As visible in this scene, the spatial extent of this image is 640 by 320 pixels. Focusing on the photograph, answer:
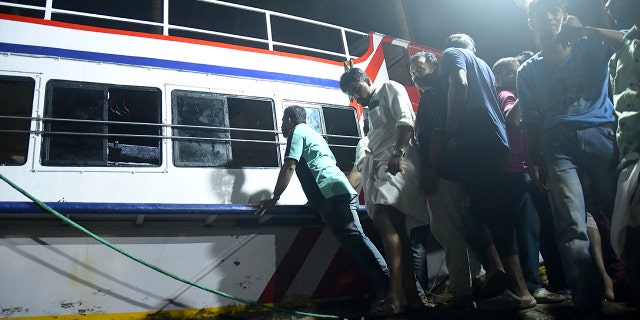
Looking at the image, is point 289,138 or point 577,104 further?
point 289,138

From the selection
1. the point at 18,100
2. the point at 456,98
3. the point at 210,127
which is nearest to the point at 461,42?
the point at 456,98

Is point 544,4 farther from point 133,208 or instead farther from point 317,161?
point 133,208

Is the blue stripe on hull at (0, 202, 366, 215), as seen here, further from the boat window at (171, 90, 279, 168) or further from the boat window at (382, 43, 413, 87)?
the boat window at (382, 43, 413, 87)

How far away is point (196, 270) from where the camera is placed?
297 cm

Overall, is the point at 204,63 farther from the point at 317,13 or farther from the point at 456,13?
the point at 456,13

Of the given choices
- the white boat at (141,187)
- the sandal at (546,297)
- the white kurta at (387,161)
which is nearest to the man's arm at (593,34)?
the white kurta at (387,161)

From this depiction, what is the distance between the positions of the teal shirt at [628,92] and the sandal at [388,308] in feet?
4.07

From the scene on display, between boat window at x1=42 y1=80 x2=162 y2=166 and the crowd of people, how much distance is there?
1.15m

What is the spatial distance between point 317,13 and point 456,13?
3555 millimetres

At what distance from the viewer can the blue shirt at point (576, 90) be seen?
80.7 inches

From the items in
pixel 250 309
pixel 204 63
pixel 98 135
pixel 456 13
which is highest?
pixel 456 13

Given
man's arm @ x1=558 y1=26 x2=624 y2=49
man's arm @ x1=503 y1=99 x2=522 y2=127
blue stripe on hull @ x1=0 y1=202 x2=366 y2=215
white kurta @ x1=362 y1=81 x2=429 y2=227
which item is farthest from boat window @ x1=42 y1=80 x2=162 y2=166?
man's arm @ x1=558 y1=26 x2=624 y2=49

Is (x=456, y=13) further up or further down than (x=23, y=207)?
further up

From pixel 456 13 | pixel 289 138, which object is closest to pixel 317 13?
pixel 456 13
